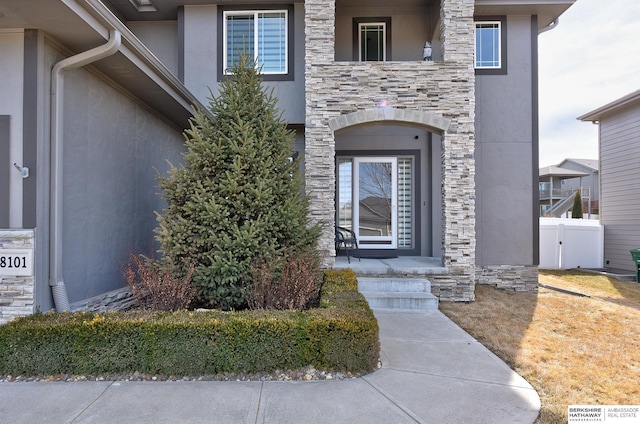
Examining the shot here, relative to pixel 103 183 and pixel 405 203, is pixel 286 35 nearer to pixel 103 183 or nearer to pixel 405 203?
pixel 405 203

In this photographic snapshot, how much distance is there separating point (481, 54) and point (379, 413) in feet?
26.4

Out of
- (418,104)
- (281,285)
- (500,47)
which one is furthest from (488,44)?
(281,285)

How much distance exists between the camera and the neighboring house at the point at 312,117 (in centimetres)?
371

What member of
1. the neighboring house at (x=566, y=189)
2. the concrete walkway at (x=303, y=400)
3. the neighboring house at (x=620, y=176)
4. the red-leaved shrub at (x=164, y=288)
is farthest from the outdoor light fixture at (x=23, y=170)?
the neighboring house at (x=566, y=189)

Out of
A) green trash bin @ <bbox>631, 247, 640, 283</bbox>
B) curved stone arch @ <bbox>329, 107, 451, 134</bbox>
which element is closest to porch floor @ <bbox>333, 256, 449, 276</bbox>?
curved stone arch @ <bbox>329, 107, 451, 134</bbox>

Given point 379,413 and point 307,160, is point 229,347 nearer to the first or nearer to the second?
point 379,413

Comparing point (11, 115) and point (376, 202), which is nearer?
point (11, 115)

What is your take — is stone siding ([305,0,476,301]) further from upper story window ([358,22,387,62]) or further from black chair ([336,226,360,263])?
upper story window ([358,22,387,62])

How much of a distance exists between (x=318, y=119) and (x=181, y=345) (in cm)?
463

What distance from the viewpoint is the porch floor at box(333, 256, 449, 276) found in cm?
632

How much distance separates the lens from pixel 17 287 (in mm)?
3609

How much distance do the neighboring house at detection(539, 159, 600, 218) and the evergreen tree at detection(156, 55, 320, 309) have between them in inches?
887

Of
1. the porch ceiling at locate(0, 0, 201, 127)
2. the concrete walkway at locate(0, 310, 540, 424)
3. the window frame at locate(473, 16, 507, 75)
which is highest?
the window frame at locate(473, 16, 507, 75)

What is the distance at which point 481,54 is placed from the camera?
305 inches
